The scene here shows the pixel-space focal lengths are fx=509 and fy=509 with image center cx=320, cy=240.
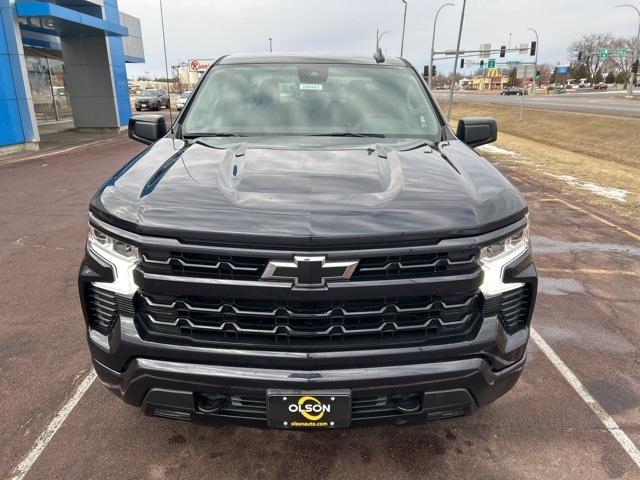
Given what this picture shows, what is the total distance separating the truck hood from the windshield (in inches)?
25.2

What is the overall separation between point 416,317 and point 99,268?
1.35m

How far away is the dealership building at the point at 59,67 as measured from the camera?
47.8 ft

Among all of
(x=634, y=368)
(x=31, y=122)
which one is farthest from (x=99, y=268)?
(x=31, y=122)

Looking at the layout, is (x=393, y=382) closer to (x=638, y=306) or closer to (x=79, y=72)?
(x=638, y=306)

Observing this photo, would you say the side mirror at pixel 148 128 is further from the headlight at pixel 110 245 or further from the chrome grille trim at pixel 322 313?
the chrome grille trim at pixel 322 313

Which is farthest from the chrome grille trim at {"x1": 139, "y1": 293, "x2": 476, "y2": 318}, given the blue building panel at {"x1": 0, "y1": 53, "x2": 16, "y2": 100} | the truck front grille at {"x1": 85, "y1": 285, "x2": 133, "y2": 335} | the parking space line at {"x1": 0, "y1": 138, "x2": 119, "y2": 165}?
the blue building panel at {"x1": 0, "y1": 53, "x2": 16, "y2": 100}

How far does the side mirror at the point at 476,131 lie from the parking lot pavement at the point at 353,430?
1.60m

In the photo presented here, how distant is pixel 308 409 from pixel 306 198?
860mm

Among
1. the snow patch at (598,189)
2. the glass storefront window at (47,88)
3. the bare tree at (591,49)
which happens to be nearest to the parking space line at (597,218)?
the snow patch at (598,189)

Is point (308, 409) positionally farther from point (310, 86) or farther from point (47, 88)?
point (47, 88)

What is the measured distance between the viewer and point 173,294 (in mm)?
2029

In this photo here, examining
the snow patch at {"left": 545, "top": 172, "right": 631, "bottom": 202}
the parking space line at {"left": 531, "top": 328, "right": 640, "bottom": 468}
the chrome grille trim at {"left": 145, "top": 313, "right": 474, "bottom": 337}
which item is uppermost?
the chrome grille trim at {"left": 145, "top": 313, "right": 474, "bottom": 337}

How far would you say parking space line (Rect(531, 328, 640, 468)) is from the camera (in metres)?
2.75

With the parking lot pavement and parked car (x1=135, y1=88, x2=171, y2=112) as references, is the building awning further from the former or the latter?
parked car (x1=135, y1=88, x2=171, y2=112)
